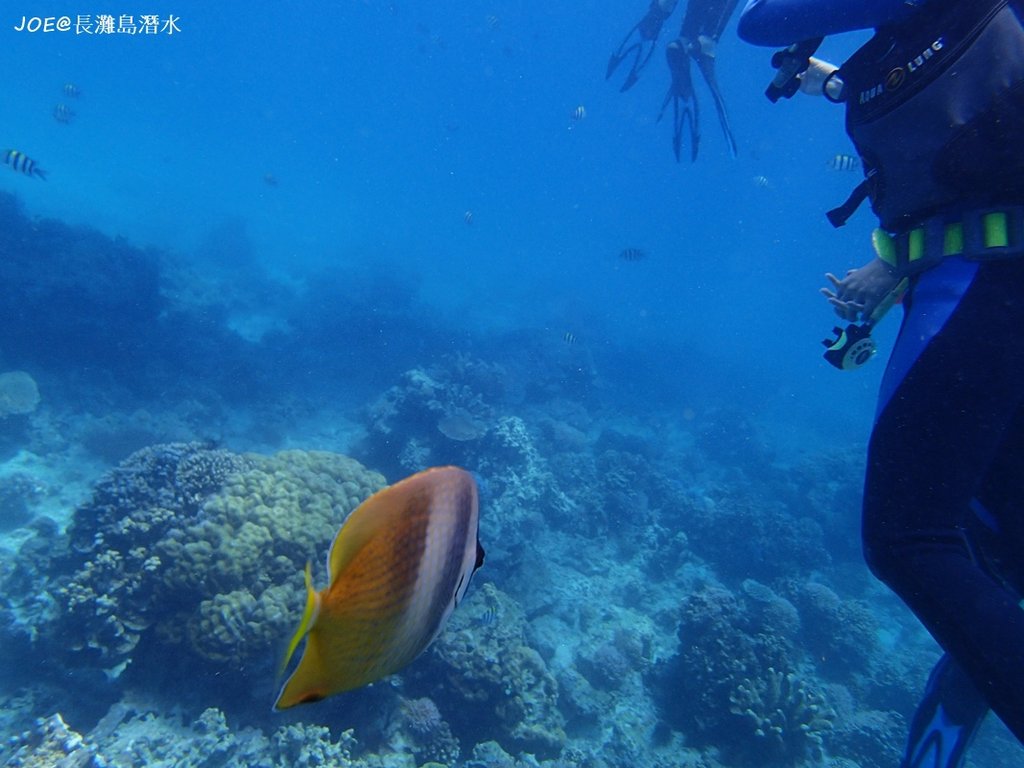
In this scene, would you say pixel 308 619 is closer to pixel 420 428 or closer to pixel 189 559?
pixel 189 559

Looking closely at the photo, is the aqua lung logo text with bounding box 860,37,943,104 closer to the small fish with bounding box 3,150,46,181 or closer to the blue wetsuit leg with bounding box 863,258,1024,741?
the blue wetsuit leg with bounding box 863,258,1024,741

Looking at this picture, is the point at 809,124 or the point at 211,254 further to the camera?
the point at 809,124

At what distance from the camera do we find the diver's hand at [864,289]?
8.26ft

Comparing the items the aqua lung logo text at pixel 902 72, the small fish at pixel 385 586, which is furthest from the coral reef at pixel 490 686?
the aqua lung logo text at pixel 902 72

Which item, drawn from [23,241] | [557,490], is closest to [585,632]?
[557,490]

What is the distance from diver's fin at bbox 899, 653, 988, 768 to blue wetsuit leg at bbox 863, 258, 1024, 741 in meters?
2.47

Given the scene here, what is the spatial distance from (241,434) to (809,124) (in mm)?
91404

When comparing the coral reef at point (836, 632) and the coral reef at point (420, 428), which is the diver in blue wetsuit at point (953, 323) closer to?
the coral reef at point (420, 428)

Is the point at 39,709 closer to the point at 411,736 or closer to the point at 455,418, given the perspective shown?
the point at 411,736

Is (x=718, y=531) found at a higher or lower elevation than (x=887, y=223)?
lower

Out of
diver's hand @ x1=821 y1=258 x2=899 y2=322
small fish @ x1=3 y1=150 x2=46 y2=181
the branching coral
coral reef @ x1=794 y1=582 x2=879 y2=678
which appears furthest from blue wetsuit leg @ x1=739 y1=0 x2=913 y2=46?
small fish @ x1=3 y1=150 x2=46 y2=181

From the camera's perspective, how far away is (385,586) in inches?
36.0

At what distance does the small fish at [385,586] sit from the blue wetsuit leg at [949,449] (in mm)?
1742

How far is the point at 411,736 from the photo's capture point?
16.1 ft
